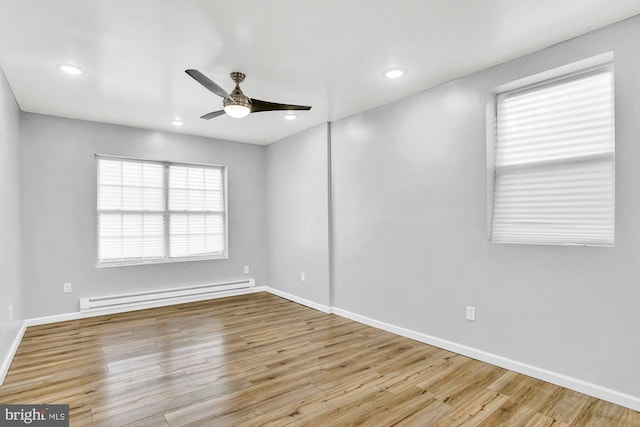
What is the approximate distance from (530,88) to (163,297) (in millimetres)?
5122

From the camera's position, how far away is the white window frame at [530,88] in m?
2.50

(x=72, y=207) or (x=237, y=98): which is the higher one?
(x=237, y=98)

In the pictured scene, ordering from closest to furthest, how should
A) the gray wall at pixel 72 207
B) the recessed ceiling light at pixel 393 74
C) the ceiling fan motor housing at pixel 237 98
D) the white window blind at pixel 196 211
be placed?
the ceiling fan motor housing at pixel 237 98, the recessed ceiling light at pixel 393 74, the gray wall at pixel 72 207, the white window blind at pixel 196 211

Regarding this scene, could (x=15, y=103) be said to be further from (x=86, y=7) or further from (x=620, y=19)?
(x=620, y=19)

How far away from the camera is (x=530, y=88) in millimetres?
2904

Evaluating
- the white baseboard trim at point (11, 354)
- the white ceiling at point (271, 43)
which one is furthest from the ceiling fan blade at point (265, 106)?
the white baseboard trim at point (11, 354)

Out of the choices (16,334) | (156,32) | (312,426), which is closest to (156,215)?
(16,334)

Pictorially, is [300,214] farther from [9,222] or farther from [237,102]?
[9,222]

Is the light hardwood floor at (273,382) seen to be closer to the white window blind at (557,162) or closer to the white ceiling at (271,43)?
the white window blind at (557,162)

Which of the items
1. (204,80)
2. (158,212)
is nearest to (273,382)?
(204,80)

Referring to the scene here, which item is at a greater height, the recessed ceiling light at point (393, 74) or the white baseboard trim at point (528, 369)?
the recessed ceiling light at point (393, 74)

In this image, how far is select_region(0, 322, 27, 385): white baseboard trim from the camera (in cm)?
276

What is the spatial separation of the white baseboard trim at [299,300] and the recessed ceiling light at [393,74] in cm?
299

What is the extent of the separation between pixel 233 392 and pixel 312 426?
2.37 feet
